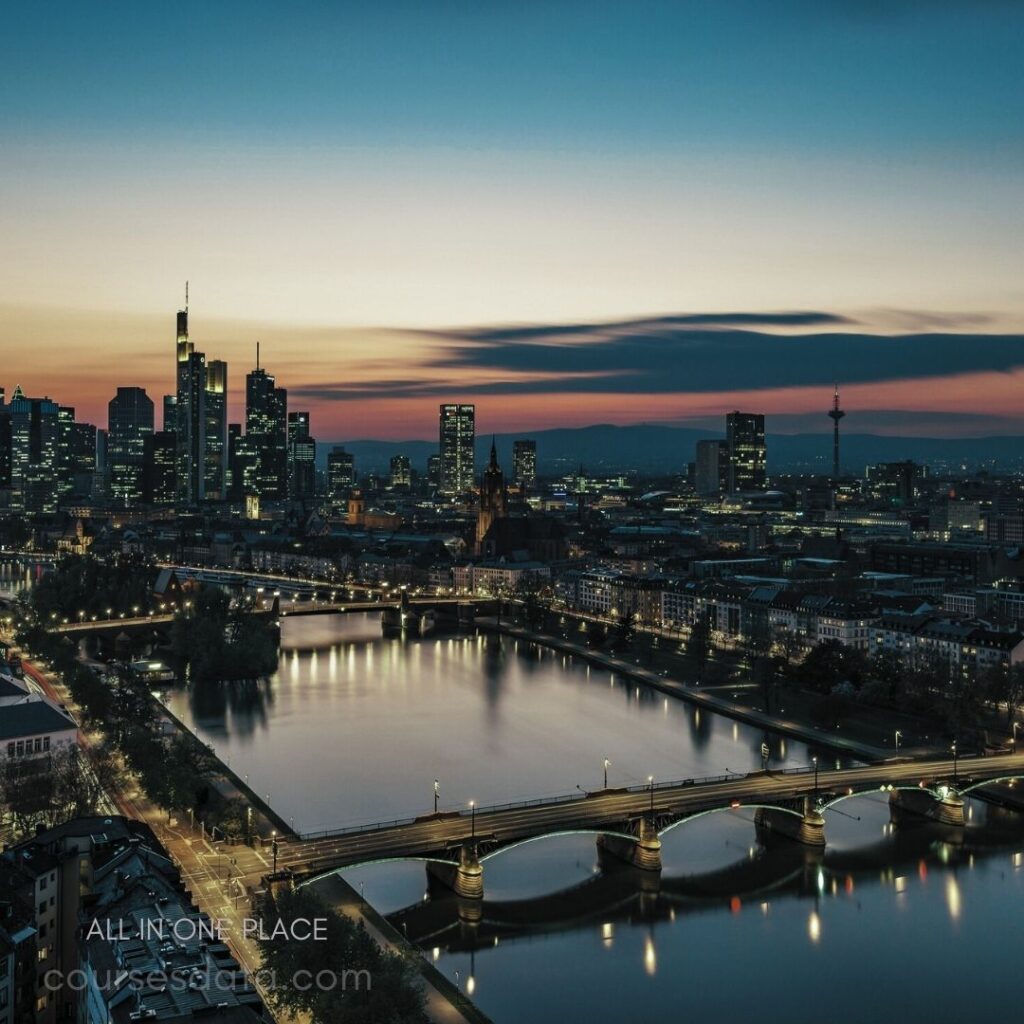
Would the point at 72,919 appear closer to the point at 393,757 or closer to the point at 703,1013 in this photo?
the point at 703,1013

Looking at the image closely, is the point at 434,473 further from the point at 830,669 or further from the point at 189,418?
the point at 830,669

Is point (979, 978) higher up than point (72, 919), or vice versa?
point (72, 919)

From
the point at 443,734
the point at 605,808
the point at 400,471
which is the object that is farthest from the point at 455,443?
the point at 605,808

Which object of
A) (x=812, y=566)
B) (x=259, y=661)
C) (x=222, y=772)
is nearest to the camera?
(x=222, y=772)

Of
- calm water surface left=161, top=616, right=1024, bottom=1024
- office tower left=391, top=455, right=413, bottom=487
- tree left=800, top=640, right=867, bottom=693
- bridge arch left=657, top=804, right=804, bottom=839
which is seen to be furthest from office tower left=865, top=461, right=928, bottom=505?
bridge arch left=657, top=804, right=804, bottom=839

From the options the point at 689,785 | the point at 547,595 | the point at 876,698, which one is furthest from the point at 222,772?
the point at 547,595

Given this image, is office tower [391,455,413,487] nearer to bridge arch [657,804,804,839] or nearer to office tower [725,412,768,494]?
office tower [725,412,768,494]
